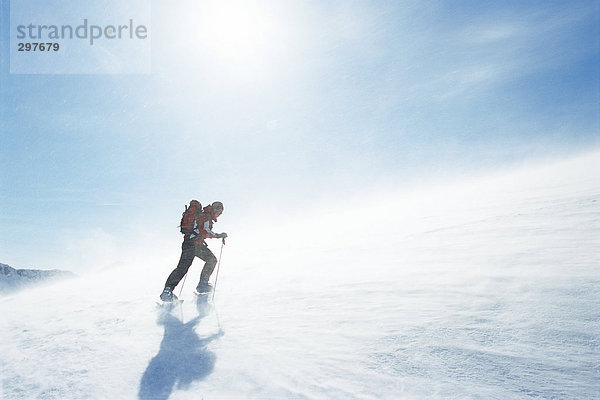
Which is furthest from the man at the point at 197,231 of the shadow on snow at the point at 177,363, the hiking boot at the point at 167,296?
the shadow on snow at the point at 177,363

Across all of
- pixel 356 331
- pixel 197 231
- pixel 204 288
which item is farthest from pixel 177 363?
pixel 197 231

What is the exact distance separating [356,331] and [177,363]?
7.82 ft

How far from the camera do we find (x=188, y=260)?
23.2 feet

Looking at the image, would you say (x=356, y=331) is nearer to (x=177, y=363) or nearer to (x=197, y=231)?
(x=177, y=363)

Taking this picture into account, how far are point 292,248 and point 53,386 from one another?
8.00m

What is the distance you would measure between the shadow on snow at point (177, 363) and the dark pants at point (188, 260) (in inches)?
60.7

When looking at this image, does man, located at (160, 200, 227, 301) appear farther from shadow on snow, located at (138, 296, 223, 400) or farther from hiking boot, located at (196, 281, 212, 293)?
shadow on snow, located at (138, 296, 223, 400)

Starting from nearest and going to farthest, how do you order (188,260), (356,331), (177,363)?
(177,363), (356,331), (188,260)

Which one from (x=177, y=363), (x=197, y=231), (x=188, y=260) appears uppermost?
(x=197, y=231)

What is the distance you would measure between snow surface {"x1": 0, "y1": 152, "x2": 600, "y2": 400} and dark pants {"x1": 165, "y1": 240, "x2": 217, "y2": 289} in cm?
57

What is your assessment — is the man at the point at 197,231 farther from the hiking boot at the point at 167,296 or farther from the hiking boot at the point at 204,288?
the hiking boot at the point at 167,296

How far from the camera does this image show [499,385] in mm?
3117

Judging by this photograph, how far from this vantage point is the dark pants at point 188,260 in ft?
22.4

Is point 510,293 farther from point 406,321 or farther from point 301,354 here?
point 301,354
